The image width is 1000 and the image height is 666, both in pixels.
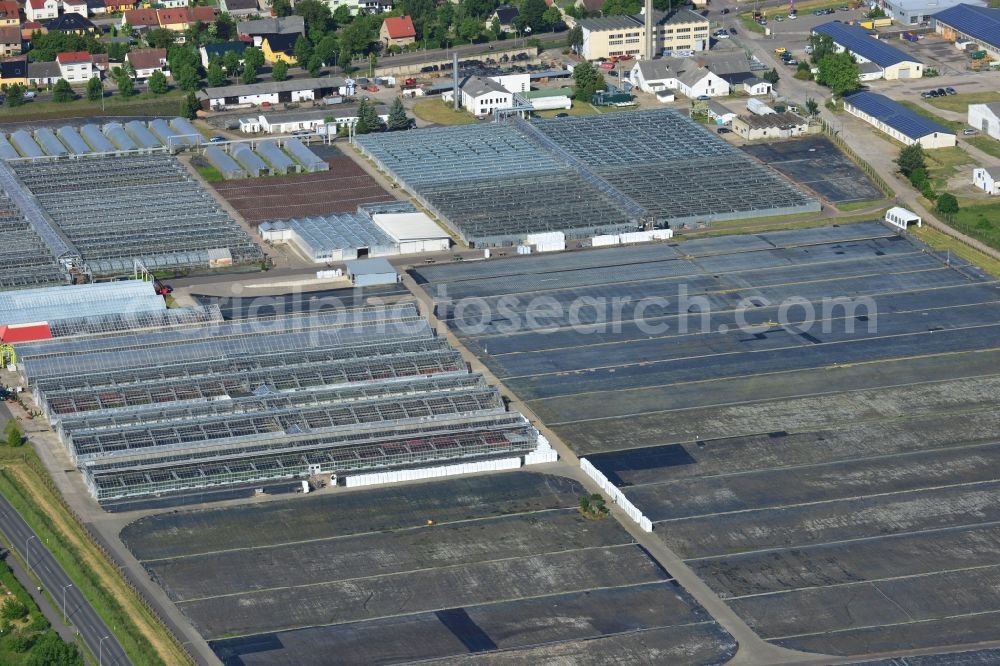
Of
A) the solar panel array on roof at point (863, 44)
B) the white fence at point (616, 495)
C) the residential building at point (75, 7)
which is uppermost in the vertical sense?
the residential building at point (75, 7)

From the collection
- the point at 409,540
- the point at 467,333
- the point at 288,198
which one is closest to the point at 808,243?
the point at 467,333

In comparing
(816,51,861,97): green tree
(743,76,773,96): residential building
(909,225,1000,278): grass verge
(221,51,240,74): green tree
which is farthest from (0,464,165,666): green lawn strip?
(816,51,861,97): green tree

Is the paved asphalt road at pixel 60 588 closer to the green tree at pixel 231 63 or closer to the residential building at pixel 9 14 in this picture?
the green tree at pixel 231 63

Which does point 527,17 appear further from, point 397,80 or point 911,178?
point 911,178

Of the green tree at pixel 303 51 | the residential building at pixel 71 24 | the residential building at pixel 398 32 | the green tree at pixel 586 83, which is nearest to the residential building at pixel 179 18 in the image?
the residential building at pixel 71 24

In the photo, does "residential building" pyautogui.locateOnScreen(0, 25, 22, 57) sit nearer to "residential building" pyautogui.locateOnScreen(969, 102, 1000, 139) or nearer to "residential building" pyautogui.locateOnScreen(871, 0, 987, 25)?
"residential building" pyautogui.locateOnScreen(871, 0, 987, 25)

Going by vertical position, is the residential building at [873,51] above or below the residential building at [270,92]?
below
